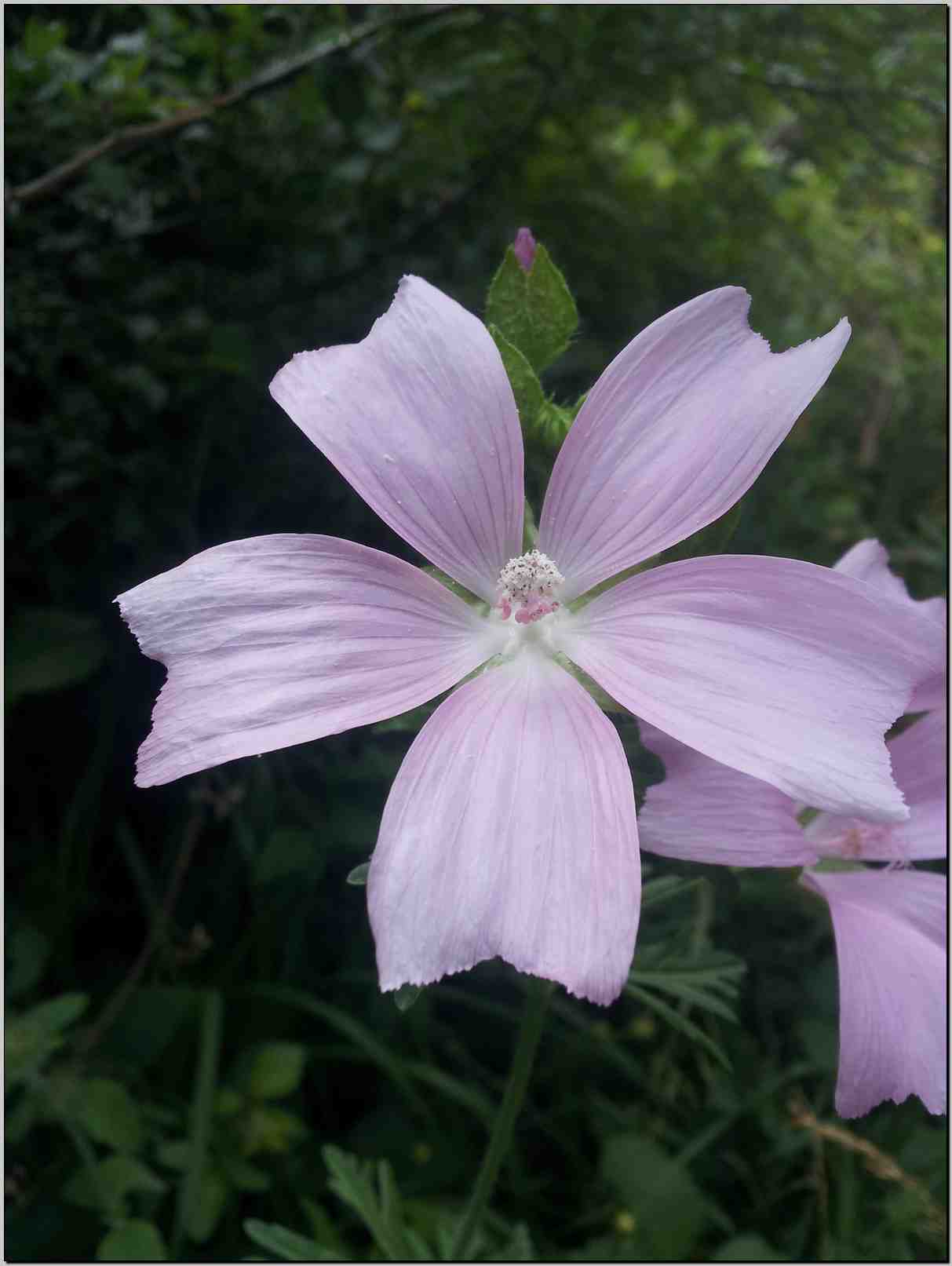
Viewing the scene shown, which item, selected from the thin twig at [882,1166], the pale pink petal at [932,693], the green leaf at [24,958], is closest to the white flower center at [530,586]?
the pale pink petal at [932,693]

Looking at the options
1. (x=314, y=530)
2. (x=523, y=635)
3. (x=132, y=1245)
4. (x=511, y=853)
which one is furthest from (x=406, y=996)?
(x=314, y=530)

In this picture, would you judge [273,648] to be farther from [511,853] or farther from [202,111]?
[202,111]

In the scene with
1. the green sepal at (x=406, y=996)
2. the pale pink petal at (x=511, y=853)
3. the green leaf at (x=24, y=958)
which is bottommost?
the green leaf at (x=24, y=958)

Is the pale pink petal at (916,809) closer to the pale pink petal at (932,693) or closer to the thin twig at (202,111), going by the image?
the pale pink petal at (932,693)

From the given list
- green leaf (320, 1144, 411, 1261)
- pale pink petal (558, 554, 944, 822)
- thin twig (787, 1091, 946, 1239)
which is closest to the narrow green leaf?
green leaf (320, 1144, 411, 1261)

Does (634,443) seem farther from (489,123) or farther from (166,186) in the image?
(489,123)

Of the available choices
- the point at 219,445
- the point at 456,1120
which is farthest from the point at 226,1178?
the point at 219,445
